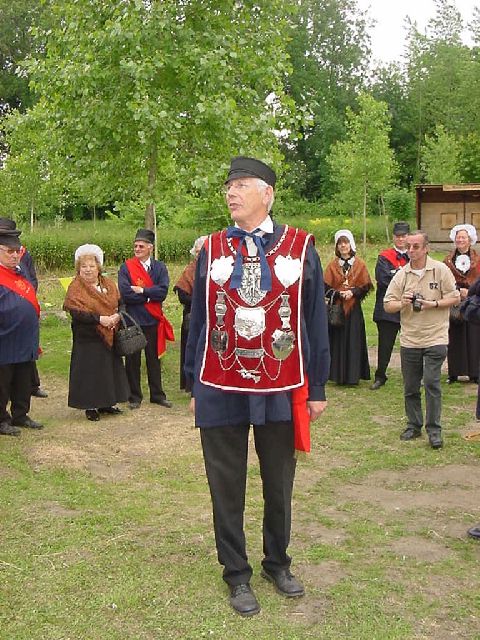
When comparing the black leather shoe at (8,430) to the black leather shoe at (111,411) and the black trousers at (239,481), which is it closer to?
the black leather shoe at (111,411)

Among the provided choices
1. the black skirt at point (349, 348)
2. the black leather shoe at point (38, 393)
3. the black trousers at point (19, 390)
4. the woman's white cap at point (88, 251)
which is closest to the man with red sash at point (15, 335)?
the black trousers at point (19, 390)

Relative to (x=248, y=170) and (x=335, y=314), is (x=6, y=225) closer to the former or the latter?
(x=335, y=314)

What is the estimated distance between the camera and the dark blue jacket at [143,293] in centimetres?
897

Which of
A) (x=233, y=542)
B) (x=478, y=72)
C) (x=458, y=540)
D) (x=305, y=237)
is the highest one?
(x=478, y=72)

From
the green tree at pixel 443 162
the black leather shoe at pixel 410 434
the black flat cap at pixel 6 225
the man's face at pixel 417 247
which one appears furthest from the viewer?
the green tree at pixel 443 162

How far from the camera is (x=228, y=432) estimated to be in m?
4.32

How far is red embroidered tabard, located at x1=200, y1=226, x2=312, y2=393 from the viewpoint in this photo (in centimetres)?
423

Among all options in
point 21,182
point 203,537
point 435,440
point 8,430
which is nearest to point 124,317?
point 8,430

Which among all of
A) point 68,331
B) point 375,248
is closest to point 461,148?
point 375,248

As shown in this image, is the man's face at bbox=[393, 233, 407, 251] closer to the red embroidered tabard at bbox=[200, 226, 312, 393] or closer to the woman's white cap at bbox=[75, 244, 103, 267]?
the woman's white cap at bbox=[75, 244, 103, 267]

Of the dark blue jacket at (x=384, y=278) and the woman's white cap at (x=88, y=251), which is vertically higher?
the woman's white cap at (x=88, y=251)

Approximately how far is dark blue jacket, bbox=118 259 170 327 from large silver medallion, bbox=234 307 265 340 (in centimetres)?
480

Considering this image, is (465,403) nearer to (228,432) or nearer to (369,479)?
(369,479)

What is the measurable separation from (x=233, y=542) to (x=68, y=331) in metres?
10.5
